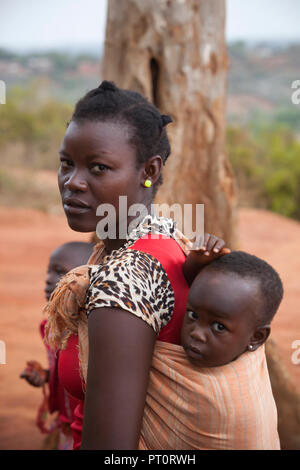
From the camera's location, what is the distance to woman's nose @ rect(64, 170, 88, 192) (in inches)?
64.1

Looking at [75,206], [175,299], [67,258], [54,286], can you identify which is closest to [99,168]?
[75,206]

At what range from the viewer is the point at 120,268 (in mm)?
1453

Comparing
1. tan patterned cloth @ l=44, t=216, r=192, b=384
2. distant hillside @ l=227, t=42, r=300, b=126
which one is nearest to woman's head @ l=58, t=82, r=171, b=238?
tan patterned cloth @ l=44, t=216, r=192, b=384

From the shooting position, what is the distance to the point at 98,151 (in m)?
1.60

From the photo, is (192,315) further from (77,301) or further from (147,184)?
(147,184)

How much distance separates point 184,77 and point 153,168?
174cm

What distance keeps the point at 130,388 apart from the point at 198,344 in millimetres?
215

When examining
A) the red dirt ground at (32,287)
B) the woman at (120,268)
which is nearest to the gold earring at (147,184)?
the woman at (120,268)

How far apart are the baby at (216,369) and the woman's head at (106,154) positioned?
35 centimetres

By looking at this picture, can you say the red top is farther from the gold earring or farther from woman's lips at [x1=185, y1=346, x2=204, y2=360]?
the gold earring

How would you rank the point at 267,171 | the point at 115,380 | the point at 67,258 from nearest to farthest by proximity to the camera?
the point at 115,380 → the point at 67,258 → the point at 267,171

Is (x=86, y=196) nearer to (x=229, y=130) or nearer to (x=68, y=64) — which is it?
(x=229, y=130)

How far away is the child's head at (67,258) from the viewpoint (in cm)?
280

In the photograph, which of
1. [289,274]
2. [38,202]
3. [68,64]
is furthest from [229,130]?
[68,64]
